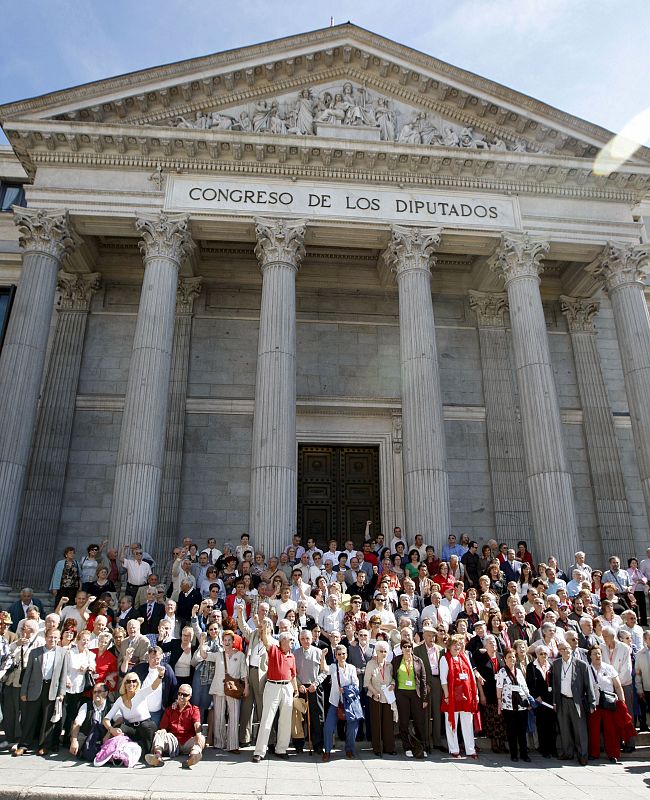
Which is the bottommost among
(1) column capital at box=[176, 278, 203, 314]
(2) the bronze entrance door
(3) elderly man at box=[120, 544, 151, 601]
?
(3) elderly man at box=[120, 544, 151, 601]

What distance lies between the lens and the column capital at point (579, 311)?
24531 mm

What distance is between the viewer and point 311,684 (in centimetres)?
974

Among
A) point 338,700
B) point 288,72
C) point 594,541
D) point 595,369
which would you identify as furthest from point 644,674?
point 288,72

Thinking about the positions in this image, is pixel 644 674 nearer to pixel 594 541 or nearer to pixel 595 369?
pixel 594 541

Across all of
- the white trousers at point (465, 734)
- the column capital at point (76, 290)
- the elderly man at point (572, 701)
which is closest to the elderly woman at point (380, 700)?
the white trousers at point (465, 734)

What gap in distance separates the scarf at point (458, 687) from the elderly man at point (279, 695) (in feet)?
7.31

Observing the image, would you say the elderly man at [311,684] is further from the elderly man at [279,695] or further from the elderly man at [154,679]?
the elderly man at [154,679]

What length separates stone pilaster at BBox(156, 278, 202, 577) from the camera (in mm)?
20625

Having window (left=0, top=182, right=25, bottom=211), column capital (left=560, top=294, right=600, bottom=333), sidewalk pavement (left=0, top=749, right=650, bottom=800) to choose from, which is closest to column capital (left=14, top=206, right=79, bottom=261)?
window (left=0, top=182, right=25, bottom=211)

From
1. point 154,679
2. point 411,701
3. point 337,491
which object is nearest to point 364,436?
point 337,491

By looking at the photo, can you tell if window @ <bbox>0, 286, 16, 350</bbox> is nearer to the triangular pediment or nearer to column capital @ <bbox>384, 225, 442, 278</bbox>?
the triangular pediment

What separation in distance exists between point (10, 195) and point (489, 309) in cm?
1840

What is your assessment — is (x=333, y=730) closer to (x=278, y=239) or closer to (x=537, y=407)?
(x=537, y=407)

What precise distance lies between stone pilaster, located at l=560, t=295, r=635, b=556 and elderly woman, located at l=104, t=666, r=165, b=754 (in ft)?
54.8
